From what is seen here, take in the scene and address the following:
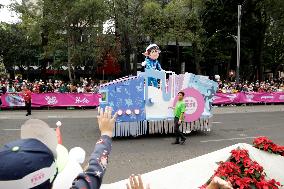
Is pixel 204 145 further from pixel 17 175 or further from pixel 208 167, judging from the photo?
pixel 17 175

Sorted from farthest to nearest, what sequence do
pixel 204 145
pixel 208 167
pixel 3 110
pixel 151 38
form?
pixel 151 38, pixel 3 110, pixel 204 145, pixel 208 167

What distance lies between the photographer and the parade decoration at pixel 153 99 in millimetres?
12539

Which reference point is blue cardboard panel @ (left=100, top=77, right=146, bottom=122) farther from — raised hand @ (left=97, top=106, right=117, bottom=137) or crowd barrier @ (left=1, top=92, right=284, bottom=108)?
crowd barrier @ (left=1, top=92, right=284, bottom=108)

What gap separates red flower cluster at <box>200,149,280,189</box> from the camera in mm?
4496

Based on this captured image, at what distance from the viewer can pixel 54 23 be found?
28484 millimetres

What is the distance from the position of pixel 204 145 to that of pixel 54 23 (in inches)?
752

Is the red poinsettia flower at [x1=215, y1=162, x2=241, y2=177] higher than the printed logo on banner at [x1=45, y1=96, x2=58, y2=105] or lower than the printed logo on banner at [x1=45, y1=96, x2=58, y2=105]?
lower

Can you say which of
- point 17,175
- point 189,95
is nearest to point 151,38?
point 189,95

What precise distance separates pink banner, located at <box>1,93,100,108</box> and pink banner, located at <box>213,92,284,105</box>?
294 inches

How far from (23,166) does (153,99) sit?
11134mm

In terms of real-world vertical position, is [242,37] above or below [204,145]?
→ above

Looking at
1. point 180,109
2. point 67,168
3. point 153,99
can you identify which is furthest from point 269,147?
point 153,99

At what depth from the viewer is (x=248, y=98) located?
2655cm

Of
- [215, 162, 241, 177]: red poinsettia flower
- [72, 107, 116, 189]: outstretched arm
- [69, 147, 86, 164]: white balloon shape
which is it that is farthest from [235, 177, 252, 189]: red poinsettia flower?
[72, 107, 116, 189]: outstretched arm
